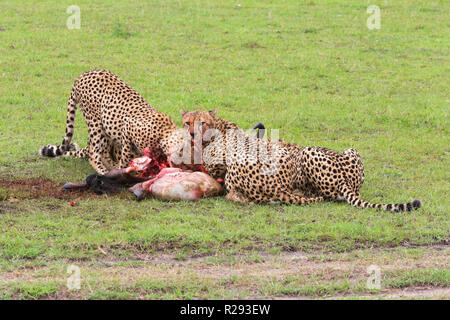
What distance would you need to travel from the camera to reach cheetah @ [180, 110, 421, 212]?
358 inches

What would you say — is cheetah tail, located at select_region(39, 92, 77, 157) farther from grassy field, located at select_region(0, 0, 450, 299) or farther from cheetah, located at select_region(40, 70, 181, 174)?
grassy field, located at select_region(0, 0, 450, 299)

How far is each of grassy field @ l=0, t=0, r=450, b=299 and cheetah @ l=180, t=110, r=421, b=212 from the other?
263 mm

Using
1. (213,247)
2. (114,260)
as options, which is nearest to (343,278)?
(213,247)

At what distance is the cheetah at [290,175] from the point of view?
9.09m

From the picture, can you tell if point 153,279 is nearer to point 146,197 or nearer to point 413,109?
point 146,197

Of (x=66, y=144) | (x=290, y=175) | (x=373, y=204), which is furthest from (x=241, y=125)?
(x=373, y=204)

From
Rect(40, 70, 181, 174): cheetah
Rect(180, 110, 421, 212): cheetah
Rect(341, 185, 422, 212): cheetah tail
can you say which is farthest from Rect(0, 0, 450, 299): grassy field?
Rect(40, 70, 181, 174): cheetah

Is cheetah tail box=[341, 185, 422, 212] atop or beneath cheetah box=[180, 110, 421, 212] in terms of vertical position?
beneath

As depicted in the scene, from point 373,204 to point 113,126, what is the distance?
13.6ft

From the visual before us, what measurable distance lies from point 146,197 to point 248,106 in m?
5.63

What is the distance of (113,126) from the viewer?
10.8 meters

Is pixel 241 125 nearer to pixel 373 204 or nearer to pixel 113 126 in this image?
pixel 113 126

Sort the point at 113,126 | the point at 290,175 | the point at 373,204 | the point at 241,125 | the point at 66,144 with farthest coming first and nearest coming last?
the point at 241,125 → the point at 66,144 → the point at 113,126 → the point at 290,175 → the point at 373,204

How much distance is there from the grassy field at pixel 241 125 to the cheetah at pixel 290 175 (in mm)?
263
